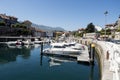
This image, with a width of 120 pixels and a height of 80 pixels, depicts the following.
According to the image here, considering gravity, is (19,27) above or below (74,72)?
above

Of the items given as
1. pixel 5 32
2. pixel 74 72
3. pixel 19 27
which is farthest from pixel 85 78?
pixel 19 27

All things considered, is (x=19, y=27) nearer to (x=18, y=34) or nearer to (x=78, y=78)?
(x=18, y=34)

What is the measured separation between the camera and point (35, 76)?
2383 centimetres

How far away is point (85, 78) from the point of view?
23.1m

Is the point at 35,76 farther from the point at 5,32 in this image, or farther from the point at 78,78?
the point at 5,32

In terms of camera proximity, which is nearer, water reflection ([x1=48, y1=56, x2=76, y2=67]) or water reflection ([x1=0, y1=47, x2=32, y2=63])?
water reflection ([x1=48, y1=56, x2=76, y2=67])

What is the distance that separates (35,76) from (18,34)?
82965mm

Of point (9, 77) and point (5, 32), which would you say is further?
point (5, 32)

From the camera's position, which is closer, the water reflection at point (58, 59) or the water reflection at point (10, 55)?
the water reflection at point (58, 59)

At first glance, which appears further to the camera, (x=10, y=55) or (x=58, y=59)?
(x=10, y=55)

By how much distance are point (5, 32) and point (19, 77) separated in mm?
79815

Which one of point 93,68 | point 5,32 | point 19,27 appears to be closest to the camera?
point 93,68

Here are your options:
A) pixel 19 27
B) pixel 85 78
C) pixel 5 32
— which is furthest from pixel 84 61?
pixel 19 27

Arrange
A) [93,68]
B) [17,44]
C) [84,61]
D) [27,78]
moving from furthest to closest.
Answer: [17,44]
[84,61]
[93,68]
[27,78]
